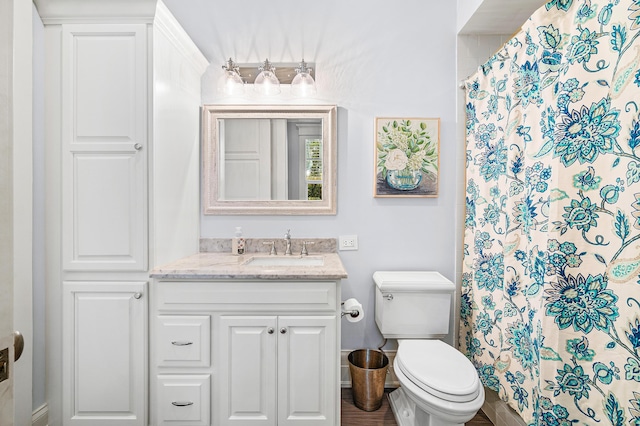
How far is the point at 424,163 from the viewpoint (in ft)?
7.52

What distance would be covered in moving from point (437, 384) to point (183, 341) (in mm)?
1211

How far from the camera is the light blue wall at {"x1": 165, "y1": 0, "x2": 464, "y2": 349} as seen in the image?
2.29m

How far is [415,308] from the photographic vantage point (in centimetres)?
201

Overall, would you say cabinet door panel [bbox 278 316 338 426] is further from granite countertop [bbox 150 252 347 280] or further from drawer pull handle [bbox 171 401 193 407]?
drawer pull handle [bbox 171 401 193 407]

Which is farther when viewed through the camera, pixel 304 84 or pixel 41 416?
pixel 304 84

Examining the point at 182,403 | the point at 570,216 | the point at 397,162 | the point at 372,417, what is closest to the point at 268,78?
the point at 397,162

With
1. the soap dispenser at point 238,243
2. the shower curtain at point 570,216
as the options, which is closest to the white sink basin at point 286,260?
the soap dispenser at point 238,243

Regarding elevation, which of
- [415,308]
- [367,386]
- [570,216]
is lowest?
[367,386]

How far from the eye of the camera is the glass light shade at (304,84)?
2.20m

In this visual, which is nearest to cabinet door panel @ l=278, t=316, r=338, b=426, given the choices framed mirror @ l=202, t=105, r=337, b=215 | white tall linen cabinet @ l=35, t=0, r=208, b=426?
white tall linen cabinet @ l=35, t=0, r=208, b=426

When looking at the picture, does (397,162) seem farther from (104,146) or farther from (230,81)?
(104,146)

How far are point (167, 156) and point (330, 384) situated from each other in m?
1.48

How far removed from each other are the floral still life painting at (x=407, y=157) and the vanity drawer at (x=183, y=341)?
136cm

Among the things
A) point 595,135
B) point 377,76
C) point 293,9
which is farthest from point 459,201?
point 293,9
